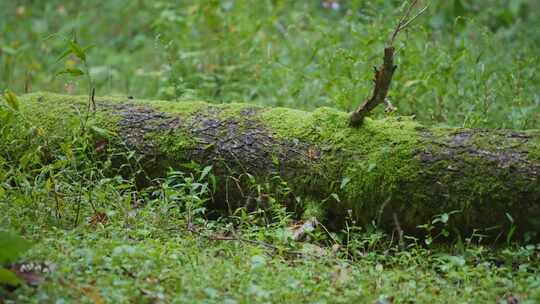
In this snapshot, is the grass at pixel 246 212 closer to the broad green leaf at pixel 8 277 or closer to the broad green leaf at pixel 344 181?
the broad green leaf at pixel 8 277

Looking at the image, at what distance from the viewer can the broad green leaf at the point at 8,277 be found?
8.00 ft

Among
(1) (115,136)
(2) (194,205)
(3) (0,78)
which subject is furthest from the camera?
(3) (0,78)

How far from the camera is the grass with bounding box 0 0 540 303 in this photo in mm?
2703

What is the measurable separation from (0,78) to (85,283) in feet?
14.5

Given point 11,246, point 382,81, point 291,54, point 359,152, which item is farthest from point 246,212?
point 291,54

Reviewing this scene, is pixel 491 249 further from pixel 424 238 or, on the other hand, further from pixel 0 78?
pixel 0 78

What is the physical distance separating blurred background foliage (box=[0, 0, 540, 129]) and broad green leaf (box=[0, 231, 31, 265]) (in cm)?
119

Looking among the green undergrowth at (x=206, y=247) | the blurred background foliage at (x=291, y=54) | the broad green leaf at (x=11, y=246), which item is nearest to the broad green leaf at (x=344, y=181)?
the green undergrowth at (x=206, y=247)

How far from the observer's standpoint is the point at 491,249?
10.9 ft

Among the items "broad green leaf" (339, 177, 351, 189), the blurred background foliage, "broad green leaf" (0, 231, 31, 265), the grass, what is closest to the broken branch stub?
"broad green leaf" (339, 177, 351, 189)

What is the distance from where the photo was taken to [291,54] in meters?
5.95

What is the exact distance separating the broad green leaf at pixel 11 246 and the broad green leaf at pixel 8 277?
0.25ft

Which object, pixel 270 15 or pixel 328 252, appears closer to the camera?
pixel 328 252

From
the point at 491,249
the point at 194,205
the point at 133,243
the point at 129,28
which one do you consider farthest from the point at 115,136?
the point at 129,28
